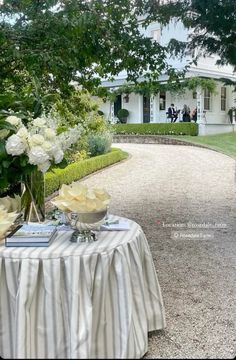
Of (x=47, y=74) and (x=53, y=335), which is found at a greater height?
(x=47, y=74)

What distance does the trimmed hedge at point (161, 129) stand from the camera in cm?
2144

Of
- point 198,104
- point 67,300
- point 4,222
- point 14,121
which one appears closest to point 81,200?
point 4,222

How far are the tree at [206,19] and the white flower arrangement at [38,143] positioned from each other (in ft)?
11.0

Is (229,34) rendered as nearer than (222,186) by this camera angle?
Yes

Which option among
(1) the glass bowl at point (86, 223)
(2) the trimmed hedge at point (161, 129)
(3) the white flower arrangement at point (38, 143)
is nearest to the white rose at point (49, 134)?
(3) the white flower arrangement at point (38, 143)

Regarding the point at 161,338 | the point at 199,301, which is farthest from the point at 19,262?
the point at 199,301

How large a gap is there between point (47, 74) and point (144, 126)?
1833 centimetres

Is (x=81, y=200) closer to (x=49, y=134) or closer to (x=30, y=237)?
(x=30, y=237)

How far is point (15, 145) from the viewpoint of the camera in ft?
8.35

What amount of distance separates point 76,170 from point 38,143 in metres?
7.89

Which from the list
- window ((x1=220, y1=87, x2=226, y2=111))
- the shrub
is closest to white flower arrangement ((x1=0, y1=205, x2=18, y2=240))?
the shrub

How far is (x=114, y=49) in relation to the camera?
4.97m

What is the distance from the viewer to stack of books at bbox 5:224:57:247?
2344 mm

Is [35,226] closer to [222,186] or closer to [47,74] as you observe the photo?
[47,74]
